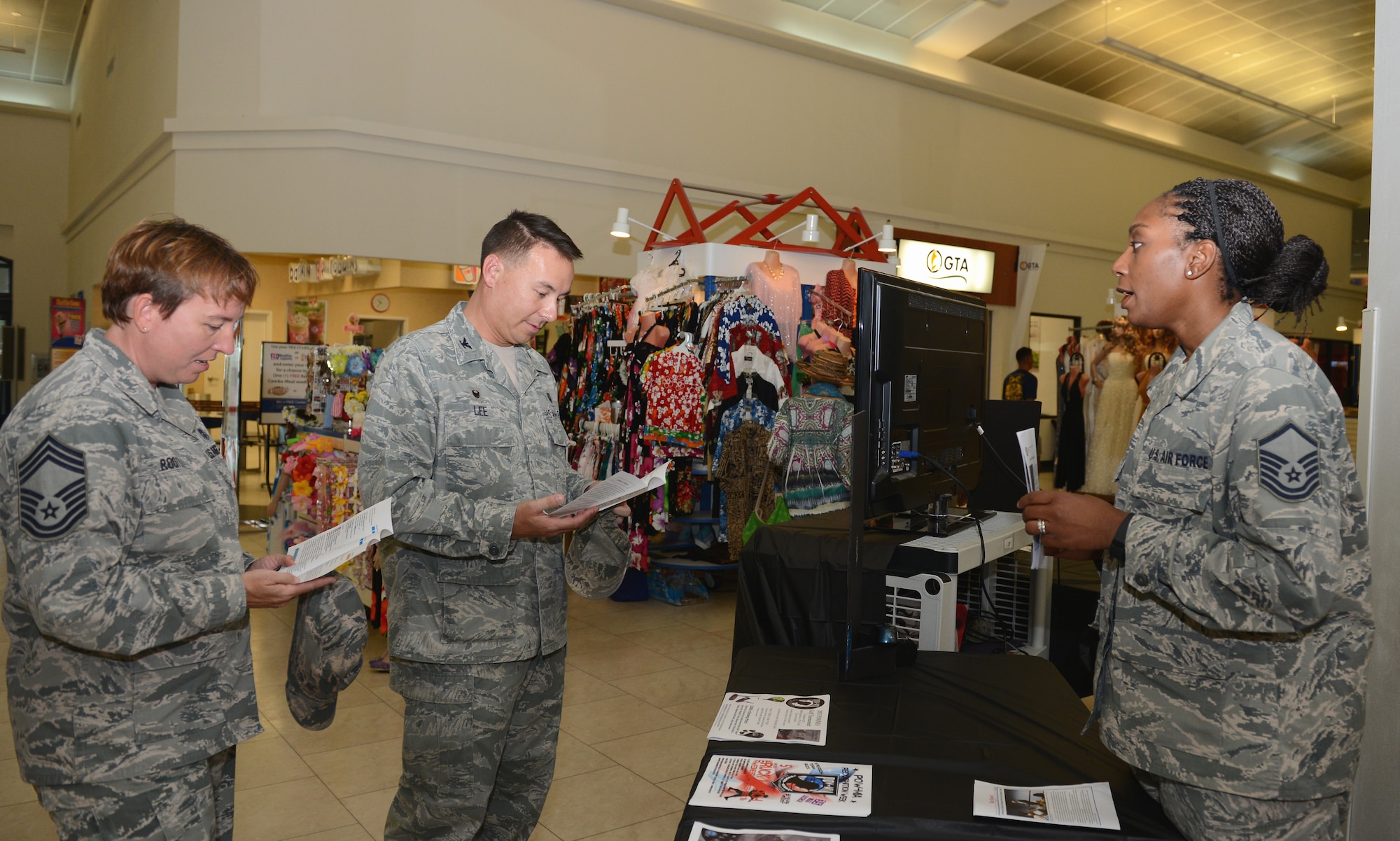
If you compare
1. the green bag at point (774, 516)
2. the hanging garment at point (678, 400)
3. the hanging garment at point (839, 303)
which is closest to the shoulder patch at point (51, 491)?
the green bag at point (774, 516)

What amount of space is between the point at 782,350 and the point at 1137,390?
3696mm

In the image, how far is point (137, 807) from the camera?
4.59ft

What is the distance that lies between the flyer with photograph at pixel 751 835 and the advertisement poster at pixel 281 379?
23.4 feet

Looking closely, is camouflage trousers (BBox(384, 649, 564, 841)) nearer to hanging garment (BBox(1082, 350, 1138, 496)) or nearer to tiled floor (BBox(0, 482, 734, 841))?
tiled floor (BBox(0, 482, 734, 841))

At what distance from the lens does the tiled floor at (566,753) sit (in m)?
3.01

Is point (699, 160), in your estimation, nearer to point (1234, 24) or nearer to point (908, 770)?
point (1234, 24)

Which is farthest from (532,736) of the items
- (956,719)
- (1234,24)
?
(1234,24)

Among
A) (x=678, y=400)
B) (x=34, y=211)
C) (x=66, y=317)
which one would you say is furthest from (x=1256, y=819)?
(x=34, y=211)

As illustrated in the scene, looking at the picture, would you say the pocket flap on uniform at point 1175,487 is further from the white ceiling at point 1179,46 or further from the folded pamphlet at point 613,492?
the white ceiling at point 1179,46

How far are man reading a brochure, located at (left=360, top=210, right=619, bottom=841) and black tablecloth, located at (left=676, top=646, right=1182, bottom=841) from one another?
55 centimetres

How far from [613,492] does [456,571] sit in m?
0.45

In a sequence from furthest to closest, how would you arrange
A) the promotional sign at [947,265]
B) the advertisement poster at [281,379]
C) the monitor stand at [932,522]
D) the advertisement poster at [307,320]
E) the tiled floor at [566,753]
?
the advertisement poster at [307,320]
the promotional sign at [947,265]
the advertisement poster at [281,379]
the tiled floor at [566,753]
the monitor stand at [932,522]

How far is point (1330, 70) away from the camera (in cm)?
1195

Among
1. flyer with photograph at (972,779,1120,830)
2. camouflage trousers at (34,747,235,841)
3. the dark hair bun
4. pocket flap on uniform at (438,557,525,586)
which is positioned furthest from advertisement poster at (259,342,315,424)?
the dark hair bun
